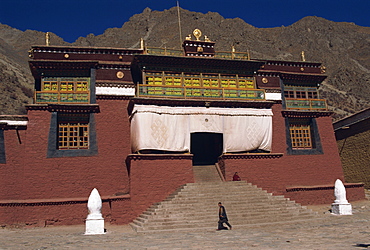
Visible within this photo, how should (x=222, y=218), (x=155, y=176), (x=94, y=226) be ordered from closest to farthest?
(x=222, y=218) → (x=94, y=226) → (x=155, y=176)

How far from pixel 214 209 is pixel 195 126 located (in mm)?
5533

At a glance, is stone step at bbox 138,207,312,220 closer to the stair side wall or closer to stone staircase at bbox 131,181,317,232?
stone staircase at bbox 131,181,317,232

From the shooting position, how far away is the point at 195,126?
65.3 ft

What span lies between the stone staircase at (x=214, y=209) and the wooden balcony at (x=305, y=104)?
25.8ft

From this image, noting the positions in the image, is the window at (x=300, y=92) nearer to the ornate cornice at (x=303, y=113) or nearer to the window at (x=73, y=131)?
the ornate cornice at (x=303, y=113)

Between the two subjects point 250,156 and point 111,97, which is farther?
point 111,97

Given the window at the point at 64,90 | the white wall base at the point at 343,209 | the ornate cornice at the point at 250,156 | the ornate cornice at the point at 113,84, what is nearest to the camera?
the white wall base at the point at 343,209

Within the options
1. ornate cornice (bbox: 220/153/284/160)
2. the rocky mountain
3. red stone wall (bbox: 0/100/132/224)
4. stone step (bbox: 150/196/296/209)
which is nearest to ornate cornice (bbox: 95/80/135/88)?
red stone wall (bbox: 0/100/132/224)

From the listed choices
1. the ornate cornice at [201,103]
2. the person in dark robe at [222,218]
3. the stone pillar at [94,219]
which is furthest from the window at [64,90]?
the person in dark robe at [222,218]

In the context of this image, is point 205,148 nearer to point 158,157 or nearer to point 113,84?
point 158,157

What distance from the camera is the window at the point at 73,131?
20062 millimetres

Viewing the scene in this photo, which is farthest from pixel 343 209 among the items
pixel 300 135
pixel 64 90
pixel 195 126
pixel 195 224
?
pixel 64 90

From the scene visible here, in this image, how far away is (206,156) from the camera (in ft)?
75.0

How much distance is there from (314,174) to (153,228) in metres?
12.8
